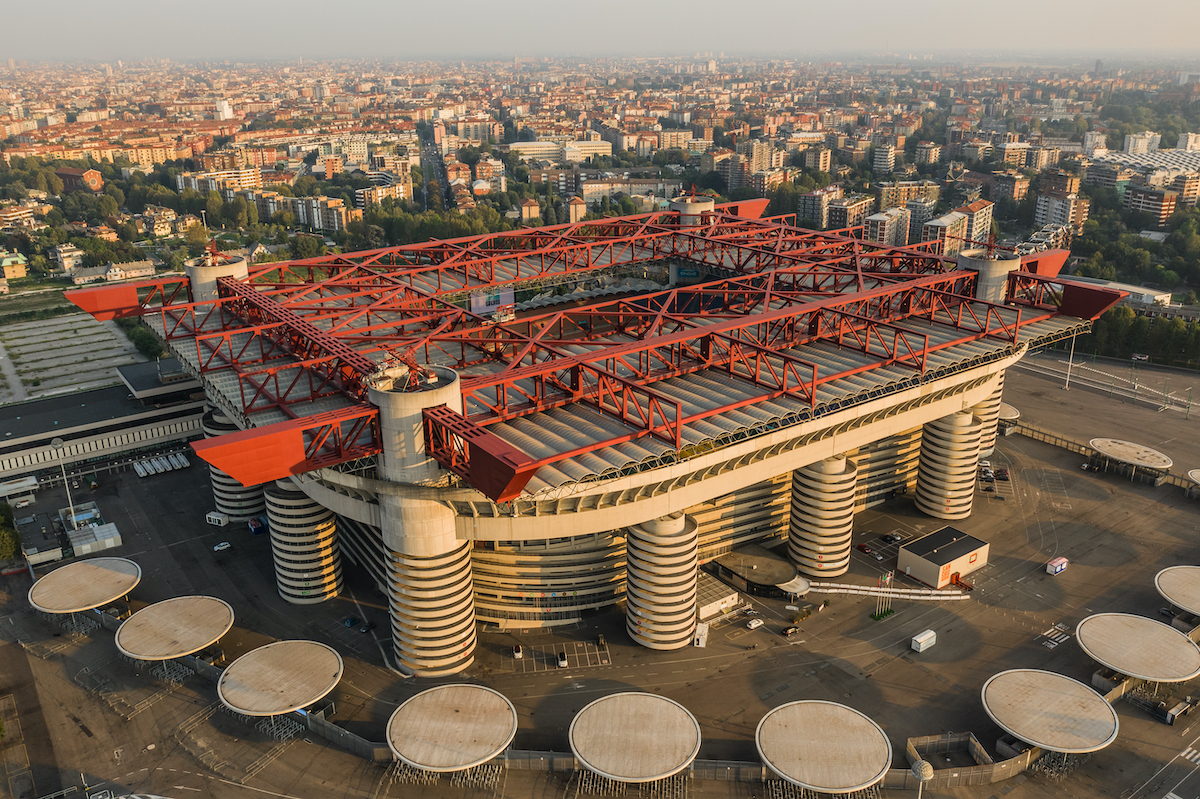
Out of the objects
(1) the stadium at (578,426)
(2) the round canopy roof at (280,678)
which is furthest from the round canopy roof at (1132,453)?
(2) the round canopy roof at (280,678)

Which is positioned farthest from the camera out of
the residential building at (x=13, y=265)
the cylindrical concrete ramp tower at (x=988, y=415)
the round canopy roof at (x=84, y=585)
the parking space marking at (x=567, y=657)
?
the residential building at (x=13, y=265)

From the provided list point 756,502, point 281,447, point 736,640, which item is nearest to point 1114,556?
point 756,502

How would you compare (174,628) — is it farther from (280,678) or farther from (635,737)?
(635,737)

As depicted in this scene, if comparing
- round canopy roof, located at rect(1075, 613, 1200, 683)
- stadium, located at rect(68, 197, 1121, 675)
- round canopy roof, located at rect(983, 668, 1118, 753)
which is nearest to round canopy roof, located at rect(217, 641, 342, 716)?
stadium, located at rect(68, 197, 1121, 675)

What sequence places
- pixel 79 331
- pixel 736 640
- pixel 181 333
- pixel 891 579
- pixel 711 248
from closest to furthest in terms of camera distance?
pixel 736 640 < pixel 891 579 < pixel 181 333 < pixel 711 248 < pixel 79 331

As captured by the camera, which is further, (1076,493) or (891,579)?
(1076,493)

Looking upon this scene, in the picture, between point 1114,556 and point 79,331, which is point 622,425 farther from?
point 79,331

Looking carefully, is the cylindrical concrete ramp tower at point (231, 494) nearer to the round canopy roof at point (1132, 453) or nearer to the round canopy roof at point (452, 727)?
the round canopy roof at point (452, 727)
